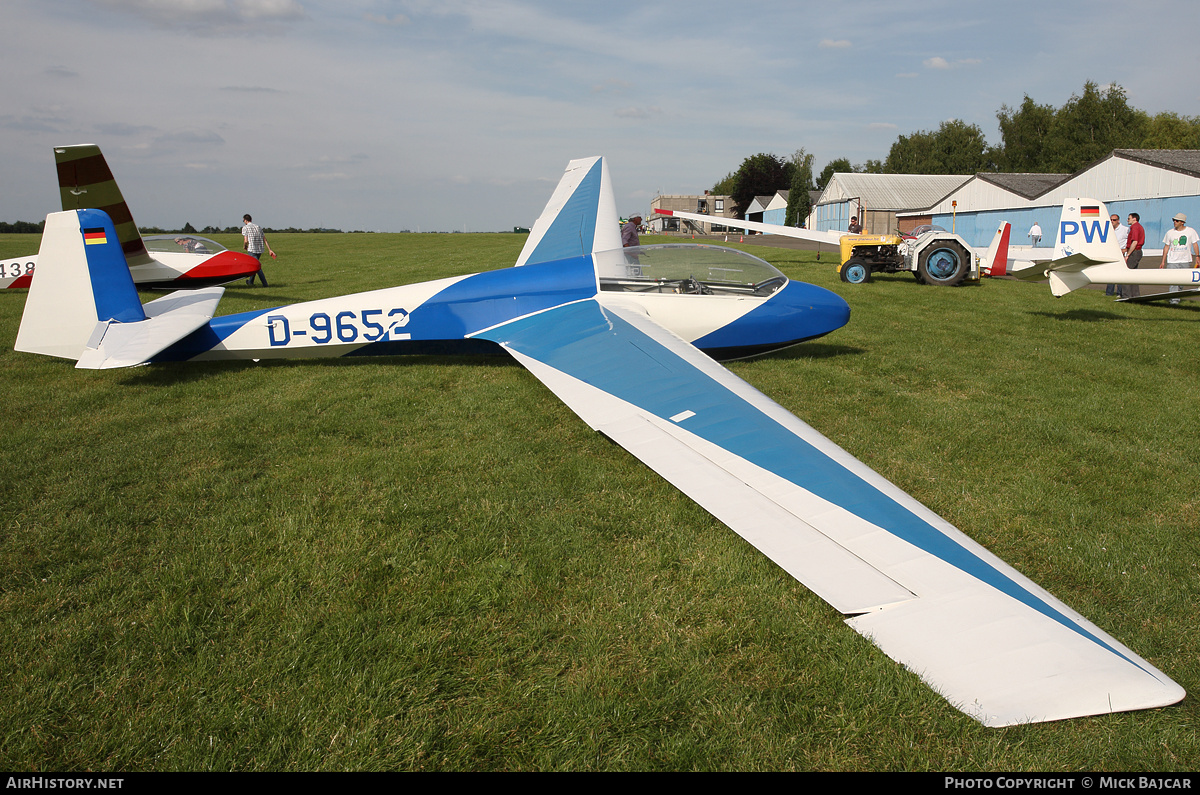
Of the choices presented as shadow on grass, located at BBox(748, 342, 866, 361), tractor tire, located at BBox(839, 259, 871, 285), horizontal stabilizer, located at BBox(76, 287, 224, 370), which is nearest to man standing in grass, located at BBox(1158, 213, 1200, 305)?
tractor tire, located at BBox(839, 259, 871, 285)

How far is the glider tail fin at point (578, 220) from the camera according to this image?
9.52 m

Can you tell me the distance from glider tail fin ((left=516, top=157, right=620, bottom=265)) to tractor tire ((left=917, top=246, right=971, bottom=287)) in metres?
9.55

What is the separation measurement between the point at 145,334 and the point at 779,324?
6925 mm

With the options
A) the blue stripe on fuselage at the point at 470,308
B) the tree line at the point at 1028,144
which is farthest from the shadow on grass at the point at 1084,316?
the tree line at the point at 1028,144

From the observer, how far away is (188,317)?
6770 mm

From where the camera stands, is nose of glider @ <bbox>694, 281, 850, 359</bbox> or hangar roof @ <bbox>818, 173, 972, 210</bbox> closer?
nose of glider @ <bbox>694, 281, 850, 359</bbox>

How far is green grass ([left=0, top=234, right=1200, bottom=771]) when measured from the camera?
6.93ft

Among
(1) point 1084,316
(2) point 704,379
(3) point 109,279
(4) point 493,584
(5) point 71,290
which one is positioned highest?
(3) point 109,279

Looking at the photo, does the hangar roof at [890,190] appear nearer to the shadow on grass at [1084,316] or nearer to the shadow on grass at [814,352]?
the shadow on grass at [1084,316]

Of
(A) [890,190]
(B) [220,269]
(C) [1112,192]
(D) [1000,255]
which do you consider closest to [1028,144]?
(A) [890,190]

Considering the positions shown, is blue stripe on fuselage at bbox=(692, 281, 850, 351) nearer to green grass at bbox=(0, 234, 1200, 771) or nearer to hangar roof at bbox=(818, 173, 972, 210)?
green grass at bbox=(0, 234, 1200, 771)

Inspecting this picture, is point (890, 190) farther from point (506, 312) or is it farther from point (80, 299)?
point (80, 299)

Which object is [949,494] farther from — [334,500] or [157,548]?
[157,548]

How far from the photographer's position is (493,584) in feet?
9.88
